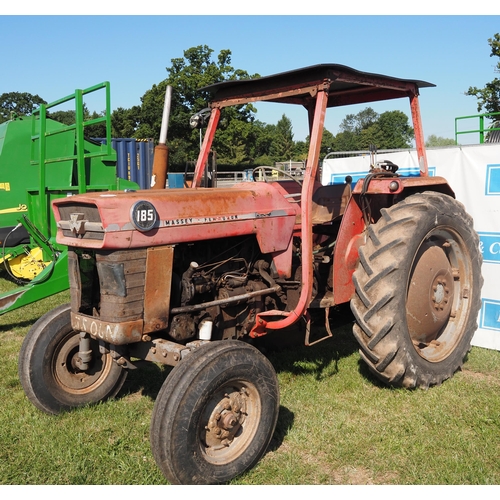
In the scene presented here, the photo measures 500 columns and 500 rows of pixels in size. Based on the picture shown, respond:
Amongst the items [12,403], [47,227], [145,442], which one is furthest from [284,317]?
[47,227]

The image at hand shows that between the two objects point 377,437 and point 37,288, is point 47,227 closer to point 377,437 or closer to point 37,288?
point 37,288

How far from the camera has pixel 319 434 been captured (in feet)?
11.4

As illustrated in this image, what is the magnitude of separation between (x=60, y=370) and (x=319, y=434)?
1.89 metres

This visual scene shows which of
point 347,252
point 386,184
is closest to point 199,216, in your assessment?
point 347,252

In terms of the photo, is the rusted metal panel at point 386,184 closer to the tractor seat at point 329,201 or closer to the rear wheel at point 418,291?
the rear wheel at point 418,291

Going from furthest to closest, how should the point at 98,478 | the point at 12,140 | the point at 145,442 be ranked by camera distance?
the point at 12,140, the point at 145,442, the point at 98,478

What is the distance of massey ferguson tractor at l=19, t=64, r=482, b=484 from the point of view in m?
3.00

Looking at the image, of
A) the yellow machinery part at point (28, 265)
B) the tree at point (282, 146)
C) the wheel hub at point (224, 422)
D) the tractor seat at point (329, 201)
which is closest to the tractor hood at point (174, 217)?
the tractor seat at point (329, 201)

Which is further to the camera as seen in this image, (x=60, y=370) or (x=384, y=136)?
(x=384, y=136)

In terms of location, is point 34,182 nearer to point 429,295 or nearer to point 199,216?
point 199,216

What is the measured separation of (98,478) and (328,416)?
1573mm

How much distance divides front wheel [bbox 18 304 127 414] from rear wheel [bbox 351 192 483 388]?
6.23 ft

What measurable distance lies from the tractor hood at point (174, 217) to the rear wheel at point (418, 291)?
0.68 metres

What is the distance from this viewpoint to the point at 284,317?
4.11m
